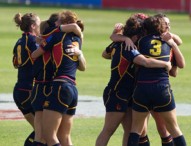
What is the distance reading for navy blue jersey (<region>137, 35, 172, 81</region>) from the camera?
34.9ft

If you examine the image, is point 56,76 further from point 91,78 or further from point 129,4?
point 129,4

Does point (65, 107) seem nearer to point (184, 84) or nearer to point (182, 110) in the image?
point (182, 110)

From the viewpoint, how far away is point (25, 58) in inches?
454

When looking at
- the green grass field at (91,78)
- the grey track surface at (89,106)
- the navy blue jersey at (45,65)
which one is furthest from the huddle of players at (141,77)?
the grey track surface at (89,106)

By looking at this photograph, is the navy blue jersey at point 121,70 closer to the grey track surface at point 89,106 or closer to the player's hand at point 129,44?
the player's hand at point 129,44

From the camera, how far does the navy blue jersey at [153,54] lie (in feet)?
34.9

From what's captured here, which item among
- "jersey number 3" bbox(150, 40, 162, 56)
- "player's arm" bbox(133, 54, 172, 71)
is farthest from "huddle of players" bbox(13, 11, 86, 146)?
"jersey number 3" bbox(150, 40, 162, 56)

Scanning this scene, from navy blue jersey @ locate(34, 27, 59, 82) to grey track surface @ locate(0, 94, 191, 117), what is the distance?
4.56 m

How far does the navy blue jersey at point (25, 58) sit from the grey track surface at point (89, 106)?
12.7 ft

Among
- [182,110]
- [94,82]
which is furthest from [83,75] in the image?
[182,110]

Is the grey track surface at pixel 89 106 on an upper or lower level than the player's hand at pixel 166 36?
lower

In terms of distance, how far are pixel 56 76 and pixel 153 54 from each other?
1275 millimetres

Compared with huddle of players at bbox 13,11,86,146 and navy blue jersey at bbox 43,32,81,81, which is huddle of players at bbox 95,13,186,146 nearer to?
huddle of players at bbox 13,11,86,146

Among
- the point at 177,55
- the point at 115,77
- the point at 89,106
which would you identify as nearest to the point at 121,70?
the point at 115,77
